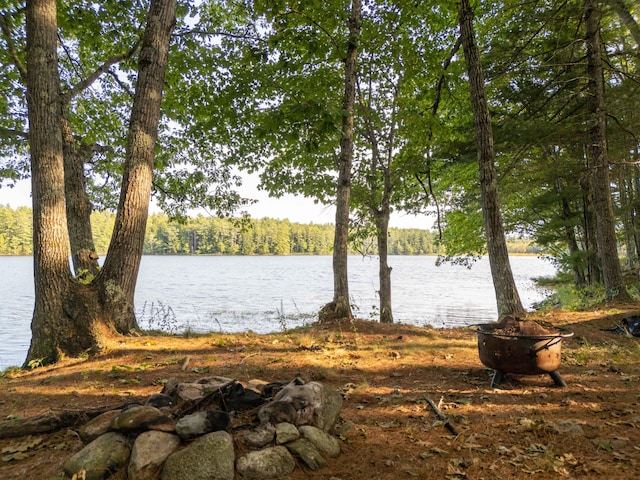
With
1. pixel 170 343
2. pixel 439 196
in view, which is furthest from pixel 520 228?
pixel 170 343

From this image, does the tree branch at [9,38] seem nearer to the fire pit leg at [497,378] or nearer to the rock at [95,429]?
the rock at [95,429]

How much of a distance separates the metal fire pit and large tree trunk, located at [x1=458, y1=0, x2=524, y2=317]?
Answer: 2378 millimetres

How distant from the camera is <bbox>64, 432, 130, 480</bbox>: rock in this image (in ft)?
8.27

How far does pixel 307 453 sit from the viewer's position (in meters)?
2.85

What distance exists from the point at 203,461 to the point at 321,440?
0.94 metres

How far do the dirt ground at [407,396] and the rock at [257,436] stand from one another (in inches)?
13.5

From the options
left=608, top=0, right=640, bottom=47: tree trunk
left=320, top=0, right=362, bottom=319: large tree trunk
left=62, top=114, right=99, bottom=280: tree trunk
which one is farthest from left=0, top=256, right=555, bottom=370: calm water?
left=608, top=0, right=640, bottom=47: tree trunk

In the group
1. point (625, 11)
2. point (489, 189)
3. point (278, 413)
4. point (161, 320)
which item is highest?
point (625, 11)

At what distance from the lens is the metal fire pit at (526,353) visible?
4238 mm

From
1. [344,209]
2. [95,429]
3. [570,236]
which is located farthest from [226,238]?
[95,429]

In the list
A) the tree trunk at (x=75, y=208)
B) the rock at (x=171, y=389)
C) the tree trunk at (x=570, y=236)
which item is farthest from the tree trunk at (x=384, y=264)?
the rock at (x=171, y=389)

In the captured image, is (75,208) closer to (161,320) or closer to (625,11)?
(161,320)

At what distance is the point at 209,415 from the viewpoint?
2957 millimetres

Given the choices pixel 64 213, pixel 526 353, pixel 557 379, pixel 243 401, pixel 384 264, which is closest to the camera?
pixel 243 401
